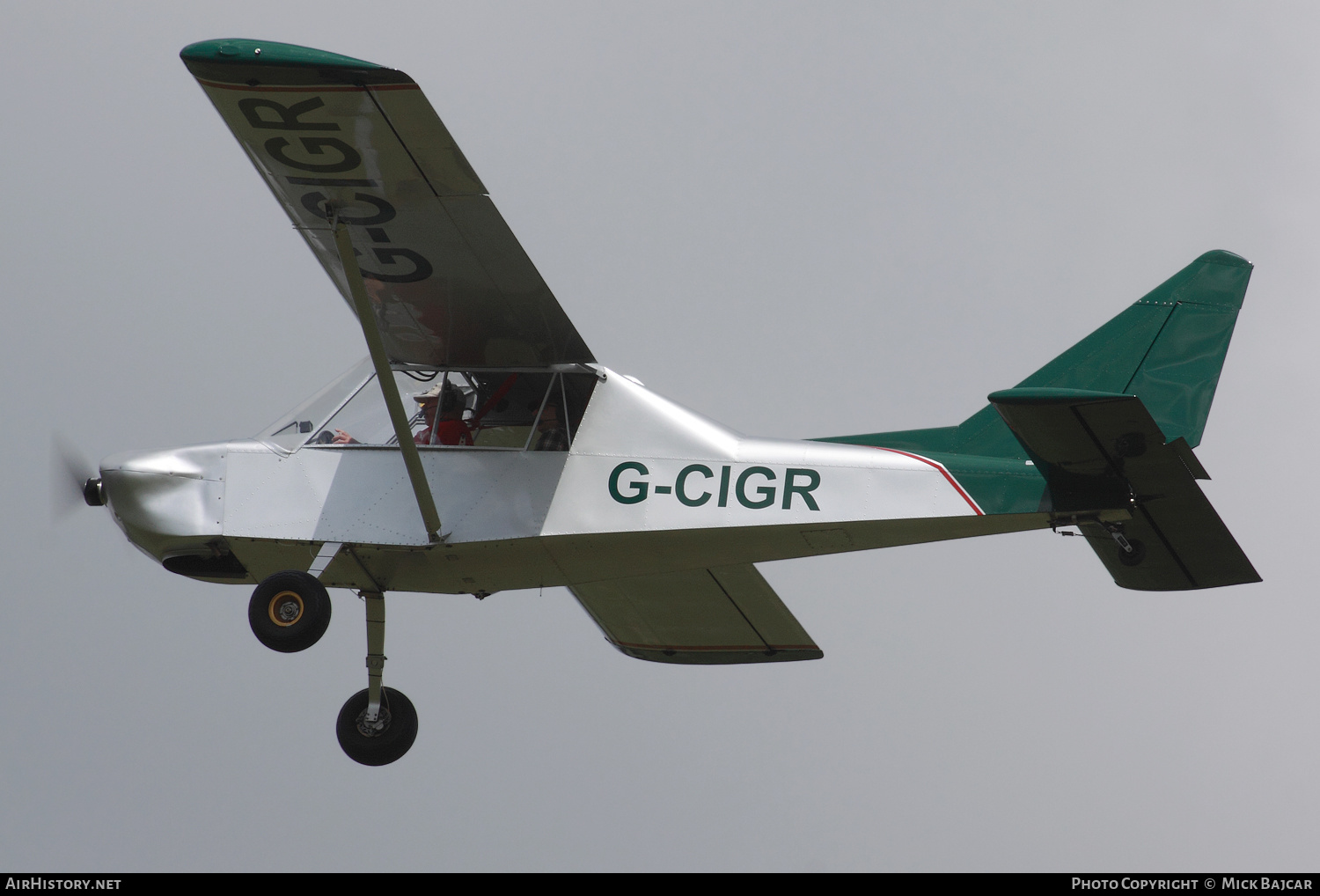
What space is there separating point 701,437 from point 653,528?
0.63 metres

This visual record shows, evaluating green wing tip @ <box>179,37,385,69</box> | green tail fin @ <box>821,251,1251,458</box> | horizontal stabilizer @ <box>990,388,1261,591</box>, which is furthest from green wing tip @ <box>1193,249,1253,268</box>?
green wing tip @ <box>179,37,385,69</box>

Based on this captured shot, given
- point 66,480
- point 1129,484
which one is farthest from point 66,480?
point 1129,484

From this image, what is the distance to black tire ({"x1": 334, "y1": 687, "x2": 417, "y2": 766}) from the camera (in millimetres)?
11078

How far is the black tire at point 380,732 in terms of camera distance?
11078mm

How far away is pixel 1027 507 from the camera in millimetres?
9578

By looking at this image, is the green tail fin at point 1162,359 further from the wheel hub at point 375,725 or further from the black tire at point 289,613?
the wheel hub at point 375,725

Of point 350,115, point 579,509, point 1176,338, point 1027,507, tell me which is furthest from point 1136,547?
point 350,115

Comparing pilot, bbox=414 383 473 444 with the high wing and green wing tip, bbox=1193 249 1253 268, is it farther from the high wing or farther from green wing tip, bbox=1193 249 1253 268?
green wing tip, bbox=1193 249 1253 268

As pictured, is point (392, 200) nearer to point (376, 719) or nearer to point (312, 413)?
point (312, 413)

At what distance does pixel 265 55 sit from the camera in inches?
322

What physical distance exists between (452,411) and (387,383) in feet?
2.59

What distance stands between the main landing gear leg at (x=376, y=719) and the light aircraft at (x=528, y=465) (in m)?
0.41

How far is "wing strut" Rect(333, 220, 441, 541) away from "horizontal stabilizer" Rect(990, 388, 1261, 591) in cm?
340

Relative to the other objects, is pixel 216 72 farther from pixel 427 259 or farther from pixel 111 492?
pixel 111 492
